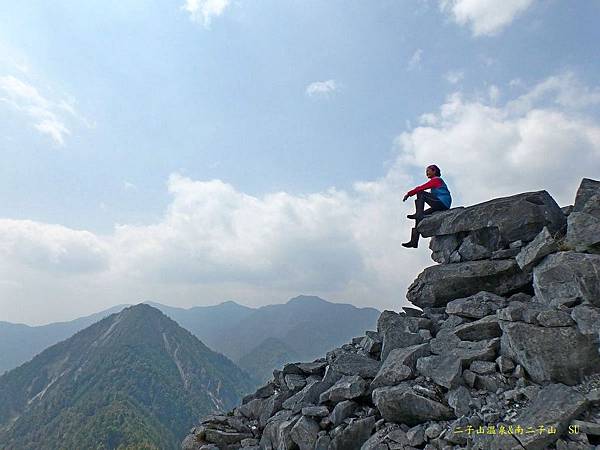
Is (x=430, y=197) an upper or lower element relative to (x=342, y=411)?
upper

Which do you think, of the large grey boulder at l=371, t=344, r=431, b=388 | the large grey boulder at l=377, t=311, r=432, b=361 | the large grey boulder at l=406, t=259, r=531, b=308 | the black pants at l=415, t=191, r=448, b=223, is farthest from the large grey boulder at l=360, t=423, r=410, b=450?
the black pants at l=415, t=191, r=448, b=223

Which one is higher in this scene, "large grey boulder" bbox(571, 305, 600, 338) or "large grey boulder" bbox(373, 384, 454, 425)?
"large grey boulder" bbox(571, 305, 600, 338)

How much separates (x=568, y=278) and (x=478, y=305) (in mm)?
3375

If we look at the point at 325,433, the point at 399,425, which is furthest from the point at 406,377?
the point at 325,433

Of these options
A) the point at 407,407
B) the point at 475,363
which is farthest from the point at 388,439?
the point at 475,363

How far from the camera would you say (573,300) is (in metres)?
11.4

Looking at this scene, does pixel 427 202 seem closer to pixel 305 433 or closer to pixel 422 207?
pixel 422 207

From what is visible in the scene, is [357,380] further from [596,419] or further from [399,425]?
[596,419]

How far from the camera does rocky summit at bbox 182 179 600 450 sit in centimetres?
983

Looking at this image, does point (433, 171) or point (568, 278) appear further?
point (433, 171)

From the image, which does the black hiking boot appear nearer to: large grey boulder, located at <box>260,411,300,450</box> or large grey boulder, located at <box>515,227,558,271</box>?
large grey boulder, located at <box>515,227,558,271</box>

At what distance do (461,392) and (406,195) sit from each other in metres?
11.9

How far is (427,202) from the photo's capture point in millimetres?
21031

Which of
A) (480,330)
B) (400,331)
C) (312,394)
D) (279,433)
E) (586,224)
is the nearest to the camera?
(586,224)
